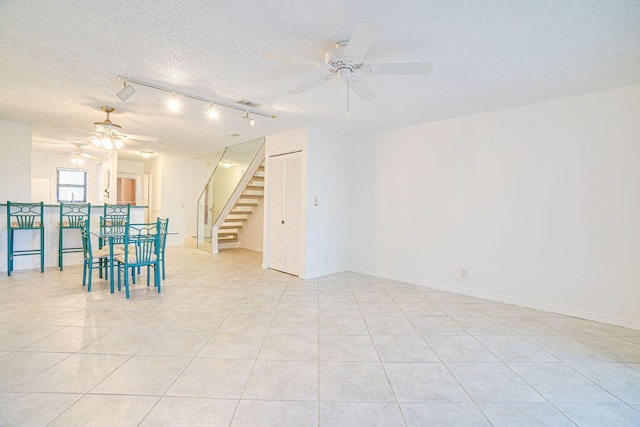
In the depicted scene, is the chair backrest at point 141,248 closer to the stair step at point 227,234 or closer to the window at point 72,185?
the stair step at point 227,234

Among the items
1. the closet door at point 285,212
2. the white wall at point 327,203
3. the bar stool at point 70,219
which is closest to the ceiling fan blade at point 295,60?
the white wall at point 327,203

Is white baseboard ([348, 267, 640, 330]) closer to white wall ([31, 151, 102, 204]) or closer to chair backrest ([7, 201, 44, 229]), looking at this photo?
chair backrest ([7, 201, 44, 229])

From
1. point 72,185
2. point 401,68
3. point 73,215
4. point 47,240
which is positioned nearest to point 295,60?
point 401,68

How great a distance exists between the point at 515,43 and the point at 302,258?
388cm

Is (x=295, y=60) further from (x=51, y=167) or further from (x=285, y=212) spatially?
(x=51, y=167)

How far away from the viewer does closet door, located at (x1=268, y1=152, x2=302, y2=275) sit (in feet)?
16.9

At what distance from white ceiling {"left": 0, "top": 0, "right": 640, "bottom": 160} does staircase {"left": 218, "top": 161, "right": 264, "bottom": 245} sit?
2.89 m

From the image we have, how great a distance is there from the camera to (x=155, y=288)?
14.1ft

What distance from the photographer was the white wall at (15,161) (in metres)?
5.12

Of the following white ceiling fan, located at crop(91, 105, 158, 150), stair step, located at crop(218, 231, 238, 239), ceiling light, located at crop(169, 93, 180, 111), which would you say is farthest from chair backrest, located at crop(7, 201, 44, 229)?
stair step, located at crop(218, 231, 238, 239)

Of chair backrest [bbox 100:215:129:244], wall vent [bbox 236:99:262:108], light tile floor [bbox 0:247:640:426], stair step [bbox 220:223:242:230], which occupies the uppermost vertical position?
wall vent [bbox 236:99:262:108]

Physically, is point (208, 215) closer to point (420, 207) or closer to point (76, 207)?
point (76, 207)

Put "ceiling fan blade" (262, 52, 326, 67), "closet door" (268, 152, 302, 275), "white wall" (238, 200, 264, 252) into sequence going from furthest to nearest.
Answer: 1. "white wall" (238, 200, 264, 252)
2. "closet door" (268, 152, 302, 275)
3. "ceiling fan blade" (262, 52, 326, 67)

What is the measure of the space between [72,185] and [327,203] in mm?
8816
